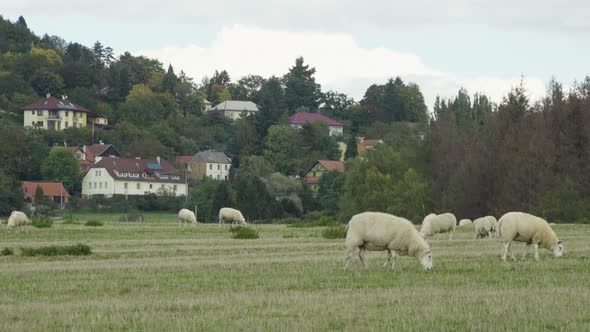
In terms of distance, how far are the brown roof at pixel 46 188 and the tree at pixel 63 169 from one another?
29.4 ft

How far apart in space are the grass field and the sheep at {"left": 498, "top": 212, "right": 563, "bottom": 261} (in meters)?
0.69

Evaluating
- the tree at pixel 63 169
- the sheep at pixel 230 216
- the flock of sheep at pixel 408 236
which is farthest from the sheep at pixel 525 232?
the tree at pixel 63 169

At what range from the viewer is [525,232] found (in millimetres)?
30500

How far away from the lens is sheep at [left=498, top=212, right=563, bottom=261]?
30.3 m

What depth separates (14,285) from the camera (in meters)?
24.6

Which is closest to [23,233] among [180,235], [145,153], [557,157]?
[180,235]

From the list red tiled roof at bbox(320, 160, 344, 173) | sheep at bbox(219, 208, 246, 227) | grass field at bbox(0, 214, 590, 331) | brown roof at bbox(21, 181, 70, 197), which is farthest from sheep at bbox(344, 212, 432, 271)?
red tiled roof at bbox(320, 160, 344, 173)

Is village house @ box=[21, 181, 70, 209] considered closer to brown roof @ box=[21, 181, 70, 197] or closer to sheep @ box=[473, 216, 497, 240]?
brown roof @ box=[21, 181, 70, 197]

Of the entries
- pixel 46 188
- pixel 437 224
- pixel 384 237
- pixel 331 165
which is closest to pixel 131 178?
pixel 46 188

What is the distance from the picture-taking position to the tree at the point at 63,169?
168 metres

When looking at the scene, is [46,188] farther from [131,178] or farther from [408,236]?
[408,236]

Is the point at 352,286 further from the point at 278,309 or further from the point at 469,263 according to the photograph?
the point at 469,263

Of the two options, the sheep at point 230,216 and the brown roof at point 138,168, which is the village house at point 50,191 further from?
the sheep at point 230,216

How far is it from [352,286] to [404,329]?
6.75 meters
